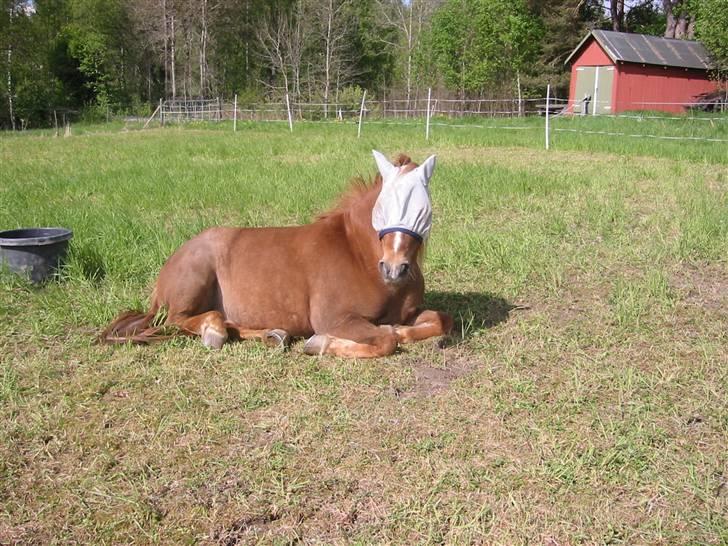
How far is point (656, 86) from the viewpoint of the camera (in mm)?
32594

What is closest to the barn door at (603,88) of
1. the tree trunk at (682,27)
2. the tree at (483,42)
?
the tree at (483,42)

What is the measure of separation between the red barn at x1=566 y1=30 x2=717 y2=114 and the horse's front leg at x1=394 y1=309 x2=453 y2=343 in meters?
30.1

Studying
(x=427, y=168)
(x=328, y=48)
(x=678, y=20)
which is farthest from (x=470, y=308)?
(x=678, y=20)

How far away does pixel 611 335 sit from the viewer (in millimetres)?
4125

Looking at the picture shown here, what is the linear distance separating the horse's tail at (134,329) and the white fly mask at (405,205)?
1.64 m

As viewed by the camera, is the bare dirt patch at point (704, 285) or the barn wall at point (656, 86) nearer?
the bare dirt patch at point (704, 285)

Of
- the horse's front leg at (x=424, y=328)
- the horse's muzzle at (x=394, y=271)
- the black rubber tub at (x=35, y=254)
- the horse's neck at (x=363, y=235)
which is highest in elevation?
the horse's neck at (x=363, y=235)

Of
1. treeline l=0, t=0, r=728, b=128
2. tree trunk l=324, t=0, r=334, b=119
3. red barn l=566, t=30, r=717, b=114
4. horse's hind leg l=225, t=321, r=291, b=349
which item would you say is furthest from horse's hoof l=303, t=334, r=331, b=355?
tree trunk l=324, t=0, r=334, b=119

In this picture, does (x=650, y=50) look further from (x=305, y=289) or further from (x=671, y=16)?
(x=305, y=289)

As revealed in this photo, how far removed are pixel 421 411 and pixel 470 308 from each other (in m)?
1.65

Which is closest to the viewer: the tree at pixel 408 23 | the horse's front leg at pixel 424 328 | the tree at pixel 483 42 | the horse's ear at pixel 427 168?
the horse's ear at pixel 427 168

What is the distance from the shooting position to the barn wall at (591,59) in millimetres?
32219

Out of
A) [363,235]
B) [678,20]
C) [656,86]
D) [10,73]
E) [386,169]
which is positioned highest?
[678,20]

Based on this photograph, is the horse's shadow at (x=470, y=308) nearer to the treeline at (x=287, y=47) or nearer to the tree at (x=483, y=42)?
the treeline at (x=287, y=47)
